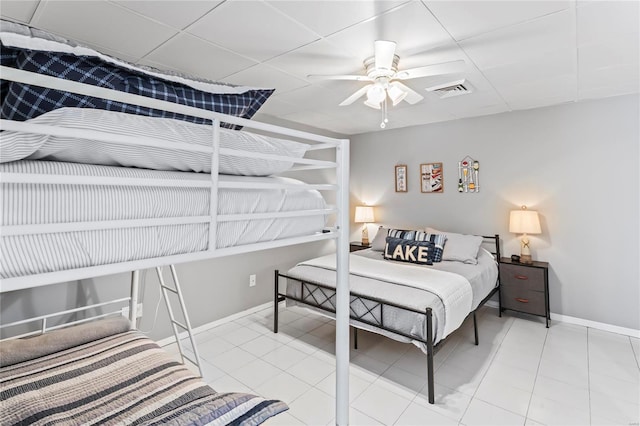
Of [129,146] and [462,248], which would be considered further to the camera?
[462,248]

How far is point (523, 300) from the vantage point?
3311mm

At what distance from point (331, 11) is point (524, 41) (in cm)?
128

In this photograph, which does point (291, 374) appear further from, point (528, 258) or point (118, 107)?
point (528, 258)

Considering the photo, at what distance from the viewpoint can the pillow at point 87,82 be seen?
832mm

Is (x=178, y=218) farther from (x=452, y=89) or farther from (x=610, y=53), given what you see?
(x=610, y=53)

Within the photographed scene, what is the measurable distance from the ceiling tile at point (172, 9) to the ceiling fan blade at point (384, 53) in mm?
934

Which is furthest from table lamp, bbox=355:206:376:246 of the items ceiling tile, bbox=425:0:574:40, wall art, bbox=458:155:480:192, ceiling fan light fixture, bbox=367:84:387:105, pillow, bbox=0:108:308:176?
pillow, bbox=0:108:308:176

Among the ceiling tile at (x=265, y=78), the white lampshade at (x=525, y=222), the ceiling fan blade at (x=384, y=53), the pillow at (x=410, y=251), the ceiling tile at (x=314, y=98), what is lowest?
the pillow at (x=410, y=251)

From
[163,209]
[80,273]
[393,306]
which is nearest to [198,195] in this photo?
[163,209]

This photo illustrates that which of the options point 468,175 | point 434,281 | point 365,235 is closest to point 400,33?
point 434,281

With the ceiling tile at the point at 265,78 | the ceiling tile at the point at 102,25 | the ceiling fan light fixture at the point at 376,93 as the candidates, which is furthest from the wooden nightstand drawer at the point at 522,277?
the ceiling tile at the point at 102,25

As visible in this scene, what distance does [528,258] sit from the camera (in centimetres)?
340

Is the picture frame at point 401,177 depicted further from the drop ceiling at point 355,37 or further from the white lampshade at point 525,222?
the drop ceiling at point 355,37

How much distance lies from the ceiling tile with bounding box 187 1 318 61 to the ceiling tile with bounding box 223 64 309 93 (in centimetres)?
25
